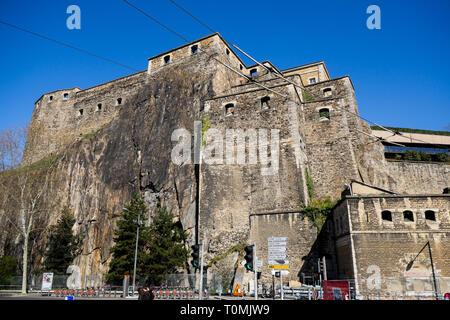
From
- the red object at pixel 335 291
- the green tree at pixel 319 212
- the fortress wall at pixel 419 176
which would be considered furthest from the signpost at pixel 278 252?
the fortress wall at pixel 419 176

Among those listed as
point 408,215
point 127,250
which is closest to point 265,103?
point 408,215

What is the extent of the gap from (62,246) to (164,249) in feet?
37.6

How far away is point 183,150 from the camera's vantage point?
1130 inches

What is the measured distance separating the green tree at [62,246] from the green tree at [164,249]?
889cm

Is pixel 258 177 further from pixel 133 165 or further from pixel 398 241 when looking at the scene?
pixel 133 165

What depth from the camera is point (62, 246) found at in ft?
97.0

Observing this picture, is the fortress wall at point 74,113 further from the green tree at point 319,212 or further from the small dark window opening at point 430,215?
the small dark window opening at point 430,215

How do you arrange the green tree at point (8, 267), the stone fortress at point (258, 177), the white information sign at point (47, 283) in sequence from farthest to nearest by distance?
the green tree at point (8, 267) < the white information sign at point (47, 283) < the stone fortress at point (258, 177)

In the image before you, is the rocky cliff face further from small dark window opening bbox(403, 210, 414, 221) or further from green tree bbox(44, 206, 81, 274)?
small dark window opening bbox(403, 210, 414, 221)

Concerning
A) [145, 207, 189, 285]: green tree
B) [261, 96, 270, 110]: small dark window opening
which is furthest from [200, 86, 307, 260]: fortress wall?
[145, 207, 189, 285]: green tree

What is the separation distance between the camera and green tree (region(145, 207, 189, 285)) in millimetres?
23531

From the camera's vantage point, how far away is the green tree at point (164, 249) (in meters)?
23.5
